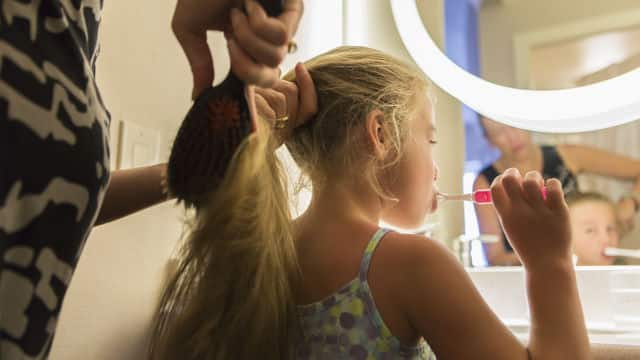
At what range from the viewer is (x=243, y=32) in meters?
0.44

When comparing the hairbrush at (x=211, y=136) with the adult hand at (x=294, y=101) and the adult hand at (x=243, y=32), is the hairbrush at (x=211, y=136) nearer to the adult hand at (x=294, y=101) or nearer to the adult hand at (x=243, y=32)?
the adult hand at (x=243, y=32)

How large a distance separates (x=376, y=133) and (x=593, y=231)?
0.59m

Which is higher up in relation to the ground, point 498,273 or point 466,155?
point 466,155

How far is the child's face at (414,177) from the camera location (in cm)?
81

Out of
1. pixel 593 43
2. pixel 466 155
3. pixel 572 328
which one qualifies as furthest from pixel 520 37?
pixel 572 328

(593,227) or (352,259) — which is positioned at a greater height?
(352,259)

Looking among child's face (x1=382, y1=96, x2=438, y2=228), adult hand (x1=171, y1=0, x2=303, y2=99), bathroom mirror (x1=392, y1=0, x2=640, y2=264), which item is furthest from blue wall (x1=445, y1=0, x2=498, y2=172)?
adult hand (x1=171, y1=0, x2=303, y2=99)

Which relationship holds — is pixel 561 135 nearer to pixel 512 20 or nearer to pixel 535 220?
pixel 512 20

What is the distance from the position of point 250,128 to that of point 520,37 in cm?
85

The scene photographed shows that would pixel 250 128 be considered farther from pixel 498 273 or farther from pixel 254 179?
pixel 498 273

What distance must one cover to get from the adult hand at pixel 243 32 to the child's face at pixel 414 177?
14.4 inches

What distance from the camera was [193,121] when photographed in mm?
516

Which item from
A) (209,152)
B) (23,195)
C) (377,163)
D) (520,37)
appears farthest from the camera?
(520,37)

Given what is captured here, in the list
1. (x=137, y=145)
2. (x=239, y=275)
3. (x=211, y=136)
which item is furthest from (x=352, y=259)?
(x=137, y=145)
